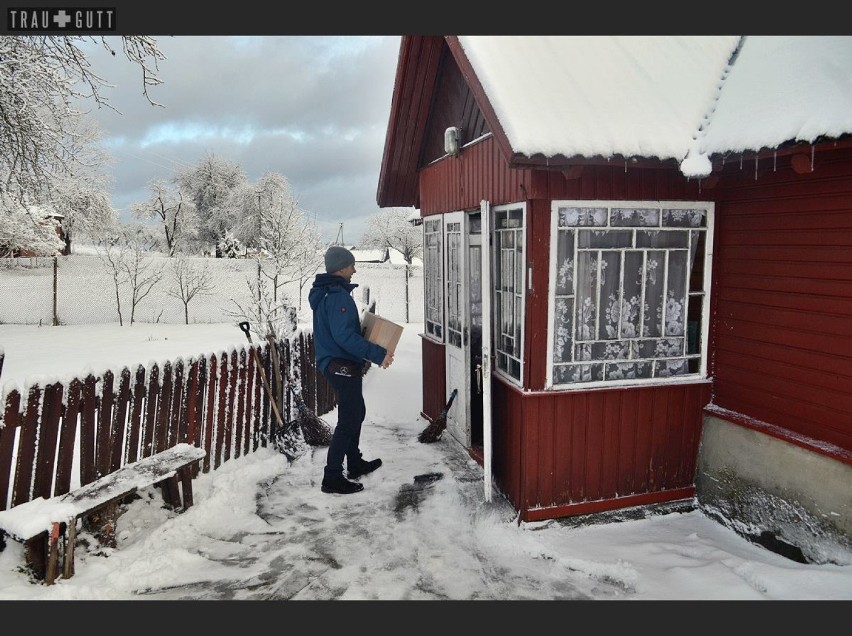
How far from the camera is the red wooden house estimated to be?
4066 millimetres

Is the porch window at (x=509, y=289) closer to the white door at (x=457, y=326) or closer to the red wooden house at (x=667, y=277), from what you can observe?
the red wooden house at (x=667, y=277)

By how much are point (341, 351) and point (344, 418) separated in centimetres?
65

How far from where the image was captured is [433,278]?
7562mm

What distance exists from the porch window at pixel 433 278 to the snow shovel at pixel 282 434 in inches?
85.8

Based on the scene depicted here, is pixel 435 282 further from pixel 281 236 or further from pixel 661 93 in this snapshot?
pixel 281 236

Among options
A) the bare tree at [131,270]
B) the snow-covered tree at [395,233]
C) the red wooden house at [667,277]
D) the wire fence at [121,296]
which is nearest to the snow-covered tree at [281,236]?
the wire fence at [121,296]

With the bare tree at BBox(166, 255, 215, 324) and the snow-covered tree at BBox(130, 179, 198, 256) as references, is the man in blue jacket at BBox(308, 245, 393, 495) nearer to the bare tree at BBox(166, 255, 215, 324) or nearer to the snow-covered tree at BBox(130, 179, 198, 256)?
the bare tree at BBox(166, 255, 215, 324)

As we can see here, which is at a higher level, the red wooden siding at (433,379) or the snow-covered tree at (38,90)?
the snow-covered tree at (38,90)

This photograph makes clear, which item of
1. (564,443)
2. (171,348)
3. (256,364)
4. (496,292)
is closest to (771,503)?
(564,443)

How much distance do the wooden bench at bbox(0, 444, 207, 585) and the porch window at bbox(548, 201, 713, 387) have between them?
132 inches

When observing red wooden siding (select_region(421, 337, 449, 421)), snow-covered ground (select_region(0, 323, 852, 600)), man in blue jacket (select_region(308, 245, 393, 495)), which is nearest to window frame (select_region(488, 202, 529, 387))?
man in blue jacket (select_region(308, 245, 393, 495))

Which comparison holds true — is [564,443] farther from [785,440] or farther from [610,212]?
[610,212]

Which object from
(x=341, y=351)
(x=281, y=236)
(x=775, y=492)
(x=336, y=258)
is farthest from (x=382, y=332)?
(x=281, y=236)

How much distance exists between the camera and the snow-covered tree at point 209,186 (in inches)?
1804
